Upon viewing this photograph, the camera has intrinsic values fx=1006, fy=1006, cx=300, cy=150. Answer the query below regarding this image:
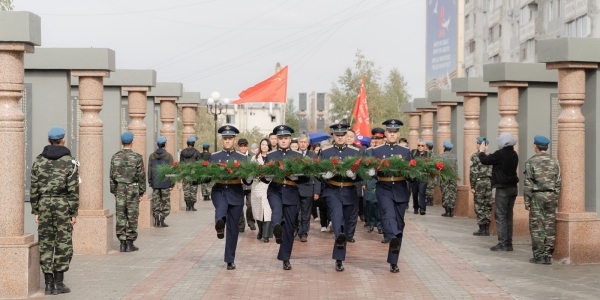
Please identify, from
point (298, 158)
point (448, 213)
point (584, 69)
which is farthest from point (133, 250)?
point (448, 213)

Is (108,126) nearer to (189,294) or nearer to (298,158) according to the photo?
(298,158)

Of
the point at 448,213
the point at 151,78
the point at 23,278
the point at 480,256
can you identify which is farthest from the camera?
the point at 448,213

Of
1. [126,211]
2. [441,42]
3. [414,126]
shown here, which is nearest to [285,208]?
[126,211]

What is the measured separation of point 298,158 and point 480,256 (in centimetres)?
370

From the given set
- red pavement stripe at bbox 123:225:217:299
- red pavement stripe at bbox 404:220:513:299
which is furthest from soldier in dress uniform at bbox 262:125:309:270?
red pavement stripe at bbox 404:220:513:299

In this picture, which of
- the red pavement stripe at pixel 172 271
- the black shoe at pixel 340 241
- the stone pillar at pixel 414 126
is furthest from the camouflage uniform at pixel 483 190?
the stone pillar at pixel 414 126

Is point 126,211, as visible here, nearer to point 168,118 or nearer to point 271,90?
point 168,118

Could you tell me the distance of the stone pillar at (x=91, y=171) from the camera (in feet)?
51.3

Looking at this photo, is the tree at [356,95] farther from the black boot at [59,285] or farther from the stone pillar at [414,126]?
the black boot at [59,285]

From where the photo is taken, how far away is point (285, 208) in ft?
45.2

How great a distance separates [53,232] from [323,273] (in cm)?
369

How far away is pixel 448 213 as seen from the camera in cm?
2428

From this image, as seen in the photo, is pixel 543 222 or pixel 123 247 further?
pixel 123 247

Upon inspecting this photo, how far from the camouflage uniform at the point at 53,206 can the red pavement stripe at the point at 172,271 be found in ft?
3.13
